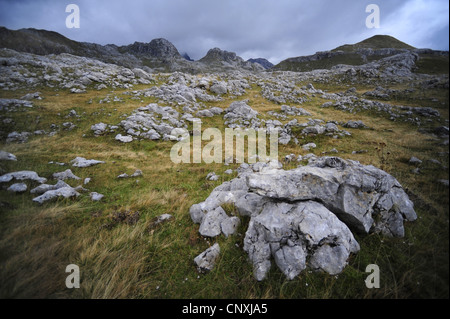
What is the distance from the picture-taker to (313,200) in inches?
185

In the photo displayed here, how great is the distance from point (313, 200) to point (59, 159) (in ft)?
49.9

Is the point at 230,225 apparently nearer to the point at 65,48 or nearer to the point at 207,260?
the point at 207,260

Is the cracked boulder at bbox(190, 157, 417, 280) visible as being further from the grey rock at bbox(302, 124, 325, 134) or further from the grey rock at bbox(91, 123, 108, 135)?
the grey rock at bbox(91, 123, 108, 135)

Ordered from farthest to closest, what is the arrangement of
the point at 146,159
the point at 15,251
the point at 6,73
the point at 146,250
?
1. the point at 6,73
2. the point at 146,159
3. the point at 146,250
4. the point at 15,251

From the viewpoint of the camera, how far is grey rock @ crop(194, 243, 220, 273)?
387 centimetres

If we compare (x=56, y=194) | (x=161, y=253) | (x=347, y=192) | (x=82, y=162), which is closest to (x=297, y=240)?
(x=347, y=192)

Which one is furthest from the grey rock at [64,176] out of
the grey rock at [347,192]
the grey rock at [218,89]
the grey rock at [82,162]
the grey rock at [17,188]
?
the grey rock at [218,89]

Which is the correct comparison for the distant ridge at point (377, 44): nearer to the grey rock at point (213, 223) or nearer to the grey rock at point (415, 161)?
the grey rock at point (415, 161)

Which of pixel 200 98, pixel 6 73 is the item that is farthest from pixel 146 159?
pixel 6 73

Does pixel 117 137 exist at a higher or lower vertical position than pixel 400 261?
higher

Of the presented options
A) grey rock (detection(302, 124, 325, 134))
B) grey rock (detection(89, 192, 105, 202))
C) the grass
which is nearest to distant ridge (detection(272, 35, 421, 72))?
grey rock (detection(302, 124, 325, 134))

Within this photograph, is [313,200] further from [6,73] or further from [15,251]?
[6,73]

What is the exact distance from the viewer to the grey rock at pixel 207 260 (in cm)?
387
